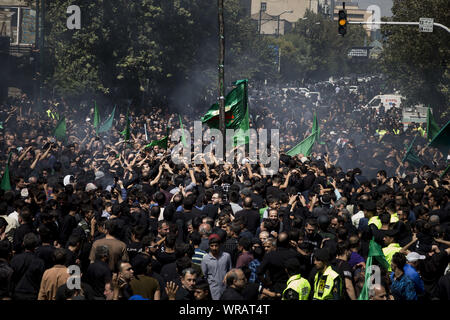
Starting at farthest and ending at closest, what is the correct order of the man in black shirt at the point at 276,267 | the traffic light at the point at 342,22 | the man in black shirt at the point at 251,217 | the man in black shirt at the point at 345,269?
the traffic light at the point at 342,22 → the man in black shirt at the point at 251,217 → the man in black shirt at the point at 276,267 → the man in black shirt at the point at 345,269

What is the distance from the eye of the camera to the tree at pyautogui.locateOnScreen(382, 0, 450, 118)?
28.4 metres

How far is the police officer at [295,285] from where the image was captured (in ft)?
21.1

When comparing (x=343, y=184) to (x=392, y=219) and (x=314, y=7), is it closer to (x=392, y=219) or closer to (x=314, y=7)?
(x=392, y=219)

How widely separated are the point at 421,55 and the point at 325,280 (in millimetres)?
25242

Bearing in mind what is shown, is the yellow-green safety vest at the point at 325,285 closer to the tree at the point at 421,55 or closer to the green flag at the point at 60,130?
the green flag at the point at 60,130

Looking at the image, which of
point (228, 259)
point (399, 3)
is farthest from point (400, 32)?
point (228, 259)

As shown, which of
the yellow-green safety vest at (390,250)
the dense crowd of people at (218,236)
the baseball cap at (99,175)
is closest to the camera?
the dense crowd of people at (218,236)

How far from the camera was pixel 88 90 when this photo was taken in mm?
36125

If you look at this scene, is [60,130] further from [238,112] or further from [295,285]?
[295,285]

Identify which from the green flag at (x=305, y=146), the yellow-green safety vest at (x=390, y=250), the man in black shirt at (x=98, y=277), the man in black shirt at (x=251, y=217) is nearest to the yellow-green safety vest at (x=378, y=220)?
the yellow-green safety vest at (x=390, y=250)

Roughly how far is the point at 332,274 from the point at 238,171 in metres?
7.68
